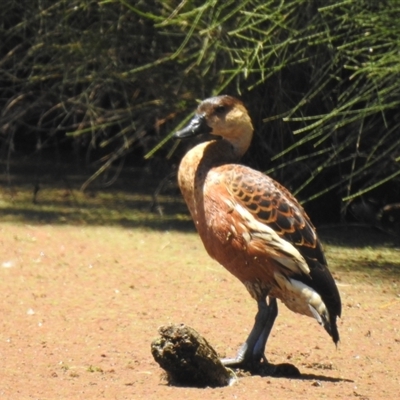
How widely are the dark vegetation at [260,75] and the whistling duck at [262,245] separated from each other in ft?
5.24

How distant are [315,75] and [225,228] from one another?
267 cm

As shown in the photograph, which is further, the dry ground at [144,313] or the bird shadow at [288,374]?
the bird shadow at [288,374]

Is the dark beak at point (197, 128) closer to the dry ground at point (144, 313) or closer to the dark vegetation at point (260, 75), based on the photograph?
the dry ground at point (144, 313)

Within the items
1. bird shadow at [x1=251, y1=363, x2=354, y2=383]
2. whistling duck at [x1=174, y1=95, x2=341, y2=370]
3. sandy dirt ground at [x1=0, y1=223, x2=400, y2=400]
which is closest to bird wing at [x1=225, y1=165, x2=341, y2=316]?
whistling duck at [x1=174, y1=95, x2=341, y2=370]

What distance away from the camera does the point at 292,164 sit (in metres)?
7.75

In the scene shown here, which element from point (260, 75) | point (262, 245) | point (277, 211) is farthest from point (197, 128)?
point (260, 75)

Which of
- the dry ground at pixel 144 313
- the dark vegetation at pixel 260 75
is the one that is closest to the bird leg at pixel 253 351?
the dry ground at pixel 144 313

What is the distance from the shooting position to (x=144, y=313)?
5.52m

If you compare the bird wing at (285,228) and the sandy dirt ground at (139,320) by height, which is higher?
the bird wing at (285,228)

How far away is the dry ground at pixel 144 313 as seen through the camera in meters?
4.32

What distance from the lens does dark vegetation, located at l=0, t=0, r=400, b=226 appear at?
6.61 metres

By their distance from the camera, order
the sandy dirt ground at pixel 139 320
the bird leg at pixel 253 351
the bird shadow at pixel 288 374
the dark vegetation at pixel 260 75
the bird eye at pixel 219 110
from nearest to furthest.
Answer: the sandy dirt ground at pixel 139 320
the bird shadow at pixel 288 374
the bird leg at pixel 253 351
the bird eye at pixel 219 110
the dark vegetation at pixel 260 75

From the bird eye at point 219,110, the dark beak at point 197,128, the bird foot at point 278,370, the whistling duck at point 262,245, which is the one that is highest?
the bird eye at point 219,110

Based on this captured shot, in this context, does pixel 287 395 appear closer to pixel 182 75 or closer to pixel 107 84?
pixel 182 75
